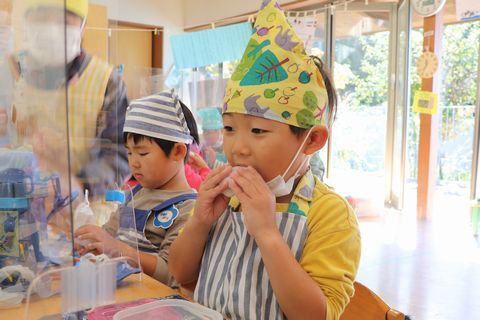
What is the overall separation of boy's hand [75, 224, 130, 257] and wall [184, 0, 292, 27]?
433 cm

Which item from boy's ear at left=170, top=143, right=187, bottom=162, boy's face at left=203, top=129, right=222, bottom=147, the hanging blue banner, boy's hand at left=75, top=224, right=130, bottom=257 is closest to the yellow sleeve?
boy's hand at left=75, top=224, right=130, bottom=257

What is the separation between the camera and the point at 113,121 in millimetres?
796

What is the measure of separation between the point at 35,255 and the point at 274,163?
46 cm

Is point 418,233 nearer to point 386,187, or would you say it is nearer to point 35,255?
point 386,187

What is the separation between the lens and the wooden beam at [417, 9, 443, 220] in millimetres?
4602

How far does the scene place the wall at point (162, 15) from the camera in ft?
19.2

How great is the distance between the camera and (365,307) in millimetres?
900

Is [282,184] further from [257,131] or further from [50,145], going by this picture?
[50,145]

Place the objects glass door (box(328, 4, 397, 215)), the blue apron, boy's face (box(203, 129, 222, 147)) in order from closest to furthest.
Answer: the blue apron → boy's face (box(203, 129, 222, 147)) → glass door (box(328, 4, 397, 215))

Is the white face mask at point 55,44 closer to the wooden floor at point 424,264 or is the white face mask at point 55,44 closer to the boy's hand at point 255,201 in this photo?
the boy's hand at point 255,201

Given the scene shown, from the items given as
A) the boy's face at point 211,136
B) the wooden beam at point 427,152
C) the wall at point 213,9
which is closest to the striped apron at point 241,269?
the boy's face at point 211,136

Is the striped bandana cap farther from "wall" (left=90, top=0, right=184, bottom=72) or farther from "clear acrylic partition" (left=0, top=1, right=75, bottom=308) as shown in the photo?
"wall" (left=90, top=0, right=184, bottom=72)

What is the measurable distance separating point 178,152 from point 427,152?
12.9 ft

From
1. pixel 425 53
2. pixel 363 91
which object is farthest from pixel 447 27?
pixel 363 91
